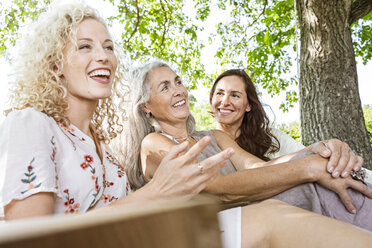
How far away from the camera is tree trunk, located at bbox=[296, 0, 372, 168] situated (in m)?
4.45

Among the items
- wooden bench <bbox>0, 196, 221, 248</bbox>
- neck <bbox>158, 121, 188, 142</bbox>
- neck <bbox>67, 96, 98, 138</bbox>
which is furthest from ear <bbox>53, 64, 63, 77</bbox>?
wooden bench <bbox>0, 196, 221, 248</bbox>

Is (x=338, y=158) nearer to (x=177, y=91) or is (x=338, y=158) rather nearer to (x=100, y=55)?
(x=177, y=91)

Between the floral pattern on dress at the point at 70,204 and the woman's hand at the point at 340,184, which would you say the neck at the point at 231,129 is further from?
the floral pattern on dress at the point at 70,204

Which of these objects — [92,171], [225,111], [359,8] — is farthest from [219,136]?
[359,8]

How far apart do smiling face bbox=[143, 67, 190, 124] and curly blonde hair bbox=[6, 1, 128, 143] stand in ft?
3.49

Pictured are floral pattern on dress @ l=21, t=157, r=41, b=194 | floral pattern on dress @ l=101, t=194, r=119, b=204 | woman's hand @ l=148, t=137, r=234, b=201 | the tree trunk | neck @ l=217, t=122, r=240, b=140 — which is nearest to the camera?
floral pattern on dress @ l=21, t=157, r=41, b=194

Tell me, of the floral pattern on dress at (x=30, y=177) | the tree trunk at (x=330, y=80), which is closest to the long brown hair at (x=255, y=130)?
the tree trunk at (x=330, y=80)

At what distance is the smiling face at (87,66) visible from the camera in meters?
1.88

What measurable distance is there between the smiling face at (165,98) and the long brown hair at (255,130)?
0.93 metres

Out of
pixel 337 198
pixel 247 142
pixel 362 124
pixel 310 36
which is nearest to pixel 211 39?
pixel 310 36

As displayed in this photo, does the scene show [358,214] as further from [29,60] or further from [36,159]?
[29,60]

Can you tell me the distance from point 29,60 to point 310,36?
3.92m

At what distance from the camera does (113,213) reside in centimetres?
36

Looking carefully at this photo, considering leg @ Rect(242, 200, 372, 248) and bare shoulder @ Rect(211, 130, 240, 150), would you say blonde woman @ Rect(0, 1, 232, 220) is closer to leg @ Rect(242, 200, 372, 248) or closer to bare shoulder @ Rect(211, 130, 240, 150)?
leg @ Rect(242, 200, 372, 248)
